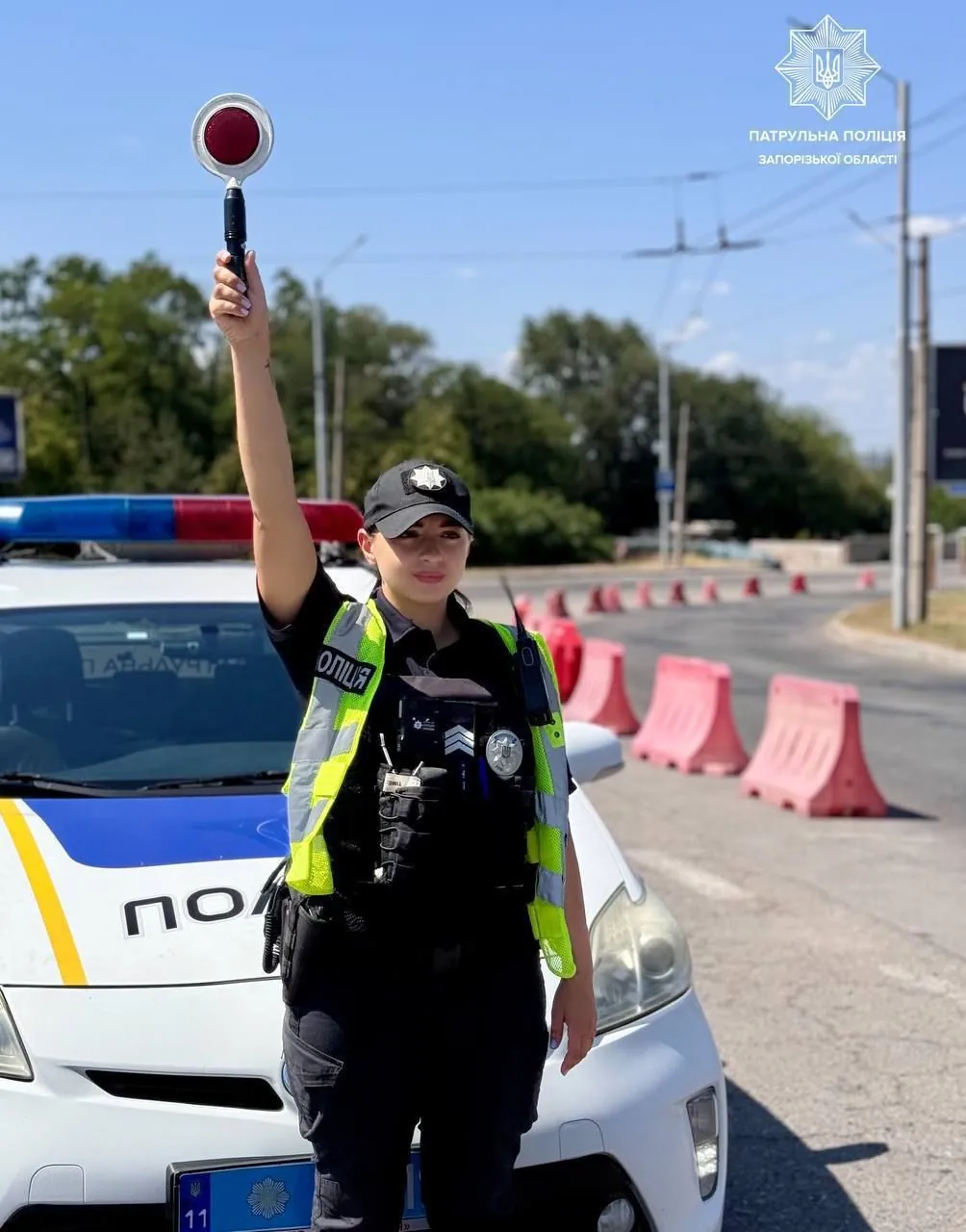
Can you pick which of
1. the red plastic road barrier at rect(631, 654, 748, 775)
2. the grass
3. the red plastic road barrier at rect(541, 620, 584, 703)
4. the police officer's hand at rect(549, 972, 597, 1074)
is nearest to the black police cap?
the police officer's hand at rect(549, 972, 597, 1074)

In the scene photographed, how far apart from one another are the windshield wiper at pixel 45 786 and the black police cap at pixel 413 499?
1.36m

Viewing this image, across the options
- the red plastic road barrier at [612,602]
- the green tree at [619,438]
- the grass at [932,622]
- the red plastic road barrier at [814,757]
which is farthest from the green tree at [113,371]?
the red plastic road barrier at [814,757]

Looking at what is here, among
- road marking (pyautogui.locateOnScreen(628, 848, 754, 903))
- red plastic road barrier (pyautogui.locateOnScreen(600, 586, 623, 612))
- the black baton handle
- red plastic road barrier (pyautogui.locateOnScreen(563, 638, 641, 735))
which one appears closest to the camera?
the black baton handle

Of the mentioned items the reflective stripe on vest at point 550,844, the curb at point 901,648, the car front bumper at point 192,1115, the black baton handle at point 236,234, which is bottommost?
the curb at point 901,648

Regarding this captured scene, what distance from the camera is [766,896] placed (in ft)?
21.3

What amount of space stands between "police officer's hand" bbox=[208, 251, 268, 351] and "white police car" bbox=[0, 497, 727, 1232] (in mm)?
1161

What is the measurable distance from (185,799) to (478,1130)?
52.5 inches

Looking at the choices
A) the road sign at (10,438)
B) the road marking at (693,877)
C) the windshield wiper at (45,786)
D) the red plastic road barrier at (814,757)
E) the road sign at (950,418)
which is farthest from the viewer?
the road sign at (950,418)

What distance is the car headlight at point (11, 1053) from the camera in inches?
96.1

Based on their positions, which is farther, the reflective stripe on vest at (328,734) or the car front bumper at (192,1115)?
the car front bumper at (192,1115)

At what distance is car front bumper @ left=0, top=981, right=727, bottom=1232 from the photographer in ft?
7.71

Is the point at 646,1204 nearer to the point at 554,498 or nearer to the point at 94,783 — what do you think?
the point at 94,783

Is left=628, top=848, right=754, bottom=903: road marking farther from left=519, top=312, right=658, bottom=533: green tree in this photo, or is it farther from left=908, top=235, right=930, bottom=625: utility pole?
left=519, top=312, right=658, bottom=533: green tree

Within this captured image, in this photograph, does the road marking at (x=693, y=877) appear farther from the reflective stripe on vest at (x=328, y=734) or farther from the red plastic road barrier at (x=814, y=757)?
the reflective stripe on vest at (x=328, y=734)
